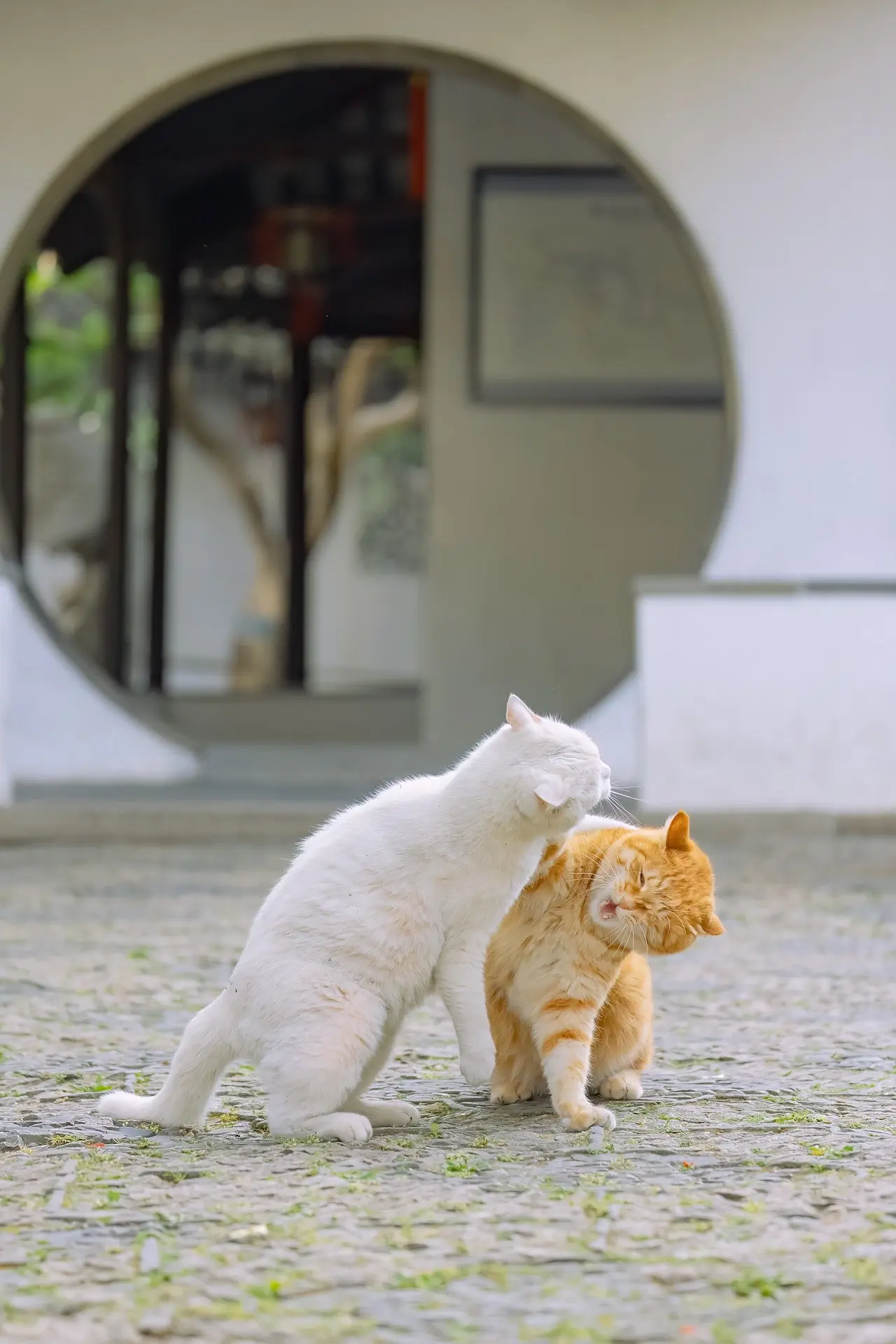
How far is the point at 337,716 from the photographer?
1210 cm

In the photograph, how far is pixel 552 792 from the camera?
2682 mm

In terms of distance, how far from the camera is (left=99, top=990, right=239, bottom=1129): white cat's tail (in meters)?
2.63

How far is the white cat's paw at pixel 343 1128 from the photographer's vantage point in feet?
8.51

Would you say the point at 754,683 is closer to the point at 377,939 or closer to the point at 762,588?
the point at 762,588

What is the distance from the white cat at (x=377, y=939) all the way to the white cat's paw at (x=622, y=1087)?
0.31 metres

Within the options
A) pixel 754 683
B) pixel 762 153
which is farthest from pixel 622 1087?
pixel 762 153

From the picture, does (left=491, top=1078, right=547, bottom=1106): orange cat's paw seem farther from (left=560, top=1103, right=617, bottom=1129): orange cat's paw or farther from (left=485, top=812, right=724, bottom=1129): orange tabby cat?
(left=560, top=1103, right=617, bottom=1129): orange cat's paw

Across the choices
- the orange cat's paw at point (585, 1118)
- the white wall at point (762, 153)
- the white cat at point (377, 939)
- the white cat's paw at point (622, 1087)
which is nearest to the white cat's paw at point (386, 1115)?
the white cat at point (377, 939)

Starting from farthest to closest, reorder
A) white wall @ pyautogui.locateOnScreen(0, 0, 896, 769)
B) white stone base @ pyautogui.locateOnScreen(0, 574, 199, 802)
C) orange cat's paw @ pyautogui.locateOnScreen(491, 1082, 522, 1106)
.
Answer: white stone base @ pyautogui.locateOnScreen(0, 574, 199, 802) → white wall @ pyautogui.locateOnScreen(0, 0, 896, 769) → orange cat's paw @ pyautogui.locateOnScreen(491, 1082, 522, 1106)

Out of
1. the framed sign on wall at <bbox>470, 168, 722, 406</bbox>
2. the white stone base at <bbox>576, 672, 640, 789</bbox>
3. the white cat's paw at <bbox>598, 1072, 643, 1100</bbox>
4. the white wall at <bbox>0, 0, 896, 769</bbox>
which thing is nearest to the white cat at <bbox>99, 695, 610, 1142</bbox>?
the white cat's paw at <bbox>598, 1072, 643, 1100</bbox>

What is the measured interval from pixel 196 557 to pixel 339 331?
442 cm

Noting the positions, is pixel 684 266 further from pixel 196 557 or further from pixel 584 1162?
pixel 196 557

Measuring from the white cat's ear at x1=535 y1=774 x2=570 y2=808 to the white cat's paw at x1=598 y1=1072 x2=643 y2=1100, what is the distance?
519 millimetres

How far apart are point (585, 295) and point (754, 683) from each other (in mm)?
3214
